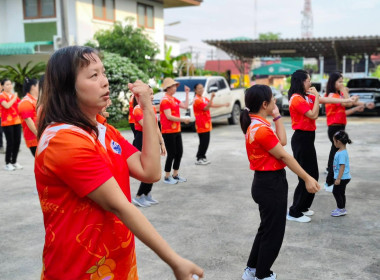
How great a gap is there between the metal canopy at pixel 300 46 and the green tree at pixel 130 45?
688 cm

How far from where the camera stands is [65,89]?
5.71ft

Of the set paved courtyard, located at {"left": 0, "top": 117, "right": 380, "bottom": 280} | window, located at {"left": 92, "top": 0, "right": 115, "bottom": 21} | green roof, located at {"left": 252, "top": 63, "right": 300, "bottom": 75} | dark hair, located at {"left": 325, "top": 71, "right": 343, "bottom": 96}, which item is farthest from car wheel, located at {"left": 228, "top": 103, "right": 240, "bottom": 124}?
green roof, located at {"left": 252, "top": 63, "right": 300, "bottom": 75}

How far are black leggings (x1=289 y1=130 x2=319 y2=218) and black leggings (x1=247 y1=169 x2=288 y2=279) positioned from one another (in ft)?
5.99

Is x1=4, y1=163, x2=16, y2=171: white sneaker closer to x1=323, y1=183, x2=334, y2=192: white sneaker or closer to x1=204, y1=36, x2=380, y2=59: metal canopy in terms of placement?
x1=323, y1=183, x2=334, y2=192: white sneaker

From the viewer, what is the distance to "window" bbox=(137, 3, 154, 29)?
80.7 ft

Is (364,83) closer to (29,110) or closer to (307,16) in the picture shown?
(29,110)

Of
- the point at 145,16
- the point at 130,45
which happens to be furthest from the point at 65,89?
the point at 145,16

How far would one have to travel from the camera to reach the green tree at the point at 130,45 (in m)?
19.4

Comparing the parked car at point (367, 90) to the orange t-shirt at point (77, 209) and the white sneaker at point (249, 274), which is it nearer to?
the white sneaker at point (249, 274)

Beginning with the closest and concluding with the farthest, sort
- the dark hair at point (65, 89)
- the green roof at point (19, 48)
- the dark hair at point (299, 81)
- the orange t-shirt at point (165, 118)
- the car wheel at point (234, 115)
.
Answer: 1. the dark hair at point (65, 89)
2. the dark hair at point (299, 81)
3. the orange t-shirt at point (165, 118)
4. the car wheel at point (234, 115)
5. the green roof at point (19, 48)

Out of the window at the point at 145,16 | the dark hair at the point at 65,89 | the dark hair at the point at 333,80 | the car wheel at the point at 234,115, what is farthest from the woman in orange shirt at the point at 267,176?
the window at the point at 145,16

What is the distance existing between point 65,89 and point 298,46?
30204mm

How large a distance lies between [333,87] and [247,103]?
3.76m

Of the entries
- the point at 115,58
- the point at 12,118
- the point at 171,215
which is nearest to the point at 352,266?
the point at 171,215
